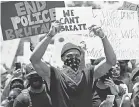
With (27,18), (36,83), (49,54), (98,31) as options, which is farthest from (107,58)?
(27,18)

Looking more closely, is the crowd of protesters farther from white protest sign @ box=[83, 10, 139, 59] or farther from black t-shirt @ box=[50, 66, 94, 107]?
white protest sign @ box=[83, 10, 139, 59]

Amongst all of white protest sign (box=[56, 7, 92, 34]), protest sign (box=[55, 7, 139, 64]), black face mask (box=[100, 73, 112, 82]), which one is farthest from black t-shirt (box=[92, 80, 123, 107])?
white protest sign (box=[56, 7, 92, 34])

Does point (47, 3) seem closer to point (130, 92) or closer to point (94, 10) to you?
point (94, 10)

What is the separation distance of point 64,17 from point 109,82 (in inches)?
34.7

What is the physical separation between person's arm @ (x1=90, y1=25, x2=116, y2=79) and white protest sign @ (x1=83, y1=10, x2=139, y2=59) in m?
0.28

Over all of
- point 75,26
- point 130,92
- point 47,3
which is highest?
point 47,3

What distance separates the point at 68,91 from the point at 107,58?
53 cm

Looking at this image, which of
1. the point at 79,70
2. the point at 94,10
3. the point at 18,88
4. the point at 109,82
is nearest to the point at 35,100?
the point at 18,88

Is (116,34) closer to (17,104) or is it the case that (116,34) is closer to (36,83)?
(36,83)

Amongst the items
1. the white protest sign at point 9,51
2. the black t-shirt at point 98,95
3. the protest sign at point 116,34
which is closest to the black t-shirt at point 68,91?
the black t-shirt at point 98,95

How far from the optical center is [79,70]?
4.27 m

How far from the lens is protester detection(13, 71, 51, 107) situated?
169 inches

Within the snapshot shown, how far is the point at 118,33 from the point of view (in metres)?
4.69

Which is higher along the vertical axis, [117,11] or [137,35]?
[117,11]
